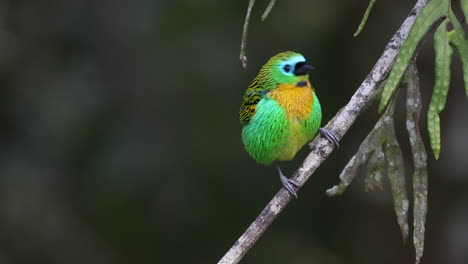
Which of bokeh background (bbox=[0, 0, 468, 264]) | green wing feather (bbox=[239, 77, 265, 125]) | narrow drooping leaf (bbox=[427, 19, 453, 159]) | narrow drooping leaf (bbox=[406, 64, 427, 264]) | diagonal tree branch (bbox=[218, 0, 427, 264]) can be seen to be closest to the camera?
narrow drooping leaf (bbox=[427, 19, 453, 159])

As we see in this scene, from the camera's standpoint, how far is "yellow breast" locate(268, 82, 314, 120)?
139 inches

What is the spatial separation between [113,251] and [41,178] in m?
0.93

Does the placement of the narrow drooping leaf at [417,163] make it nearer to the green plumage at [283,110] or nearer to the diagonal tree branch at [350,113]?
the diagonal tree branch at [350,113]

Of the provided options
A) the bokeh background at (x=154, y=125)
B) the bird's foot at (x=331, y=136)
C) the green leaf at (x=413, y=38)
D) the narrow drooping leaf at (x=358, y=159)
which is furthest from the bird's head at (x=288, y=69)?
the bokeh background at (x=154, y=125)

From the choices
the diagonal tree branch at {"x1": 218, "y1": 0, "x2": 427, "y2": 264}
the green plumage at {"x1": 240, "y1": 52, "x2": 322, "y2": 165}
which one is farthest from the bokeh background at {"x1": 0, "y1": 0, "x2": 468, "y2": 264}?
the diagonal tree branch at {"x1": 218, "y1": 0, "x2": 427, "y2": 264}

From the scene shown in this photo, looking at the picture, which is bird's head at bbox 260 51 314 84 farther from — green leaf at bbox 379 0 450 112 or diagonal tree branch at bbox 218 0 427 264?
green leaf at bbox 379 0 450 112

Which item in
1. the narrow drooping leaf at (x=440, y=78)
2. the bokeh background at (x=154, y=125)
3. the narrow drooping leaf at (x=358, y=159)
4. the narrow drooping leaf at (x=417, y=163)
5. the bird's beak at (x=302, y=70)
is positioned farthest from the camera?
the bokeh background at (x=154, y=125)

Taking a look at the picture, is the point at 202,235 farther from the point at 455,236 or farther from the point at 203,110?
the point at 455,236

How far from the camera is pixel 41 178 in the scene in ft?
19.9

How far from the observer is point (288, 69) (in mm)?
3541

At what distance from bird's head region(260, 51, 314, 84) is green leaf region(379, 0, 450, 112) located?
709mm

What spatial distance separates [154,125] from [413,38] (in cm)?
370

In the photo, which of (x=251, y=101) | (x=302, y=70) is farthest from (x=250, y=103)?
(x=302, y=70)

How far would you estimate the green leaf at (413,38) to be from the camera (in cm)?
277
